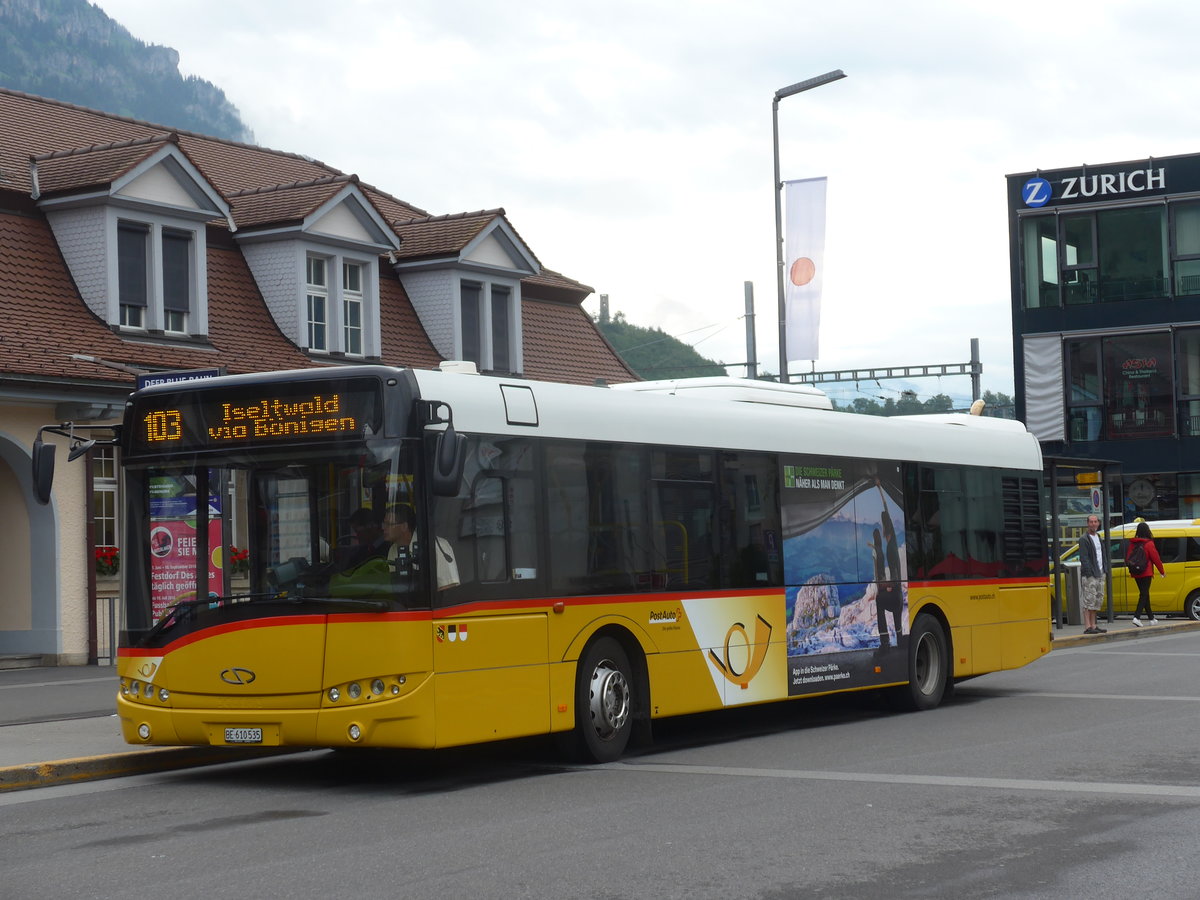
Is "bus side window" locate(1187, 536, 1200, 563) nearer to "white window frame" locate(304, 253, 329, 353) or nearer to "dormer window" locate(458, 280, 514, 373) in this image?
"dormer window" locate(458, 280, 514, 373)

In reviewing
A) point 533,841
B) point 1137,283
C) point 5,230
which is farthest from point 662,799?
point 1137,283

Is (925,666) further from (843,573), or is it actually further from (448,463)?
(448,463)

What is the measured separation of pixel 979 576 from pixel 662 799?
315 inches

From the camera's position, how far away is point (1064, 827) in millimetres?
8898

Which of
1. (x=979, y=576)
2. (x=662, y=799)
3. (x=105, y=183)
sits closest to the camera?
(x=662, y=799)

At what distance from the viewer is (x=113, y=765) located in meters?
12.1

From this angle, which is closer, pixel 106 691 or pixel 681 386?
pixel 681 386

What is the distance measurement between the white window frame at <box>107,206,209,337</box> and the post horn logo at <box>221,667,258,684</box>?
552 inches

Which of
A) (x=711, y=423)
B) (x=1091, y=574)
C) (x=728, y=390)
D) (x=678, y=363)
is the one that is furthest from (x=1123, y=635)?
(x=678, y=363)

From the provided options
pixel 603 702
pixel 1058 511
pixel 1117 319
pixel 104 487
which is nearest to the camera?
pixel 603 702

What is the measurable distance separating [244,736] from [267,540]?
1261 mm

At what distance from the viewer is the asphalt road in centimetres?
761

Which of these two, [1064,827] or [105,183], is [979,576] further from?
[105,183]

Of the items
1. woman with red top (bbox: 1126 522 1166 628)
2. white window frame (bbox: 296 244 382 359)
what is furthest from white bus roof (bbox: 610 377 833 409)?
woman with red top (bbox: 1126 522 1166 628)
